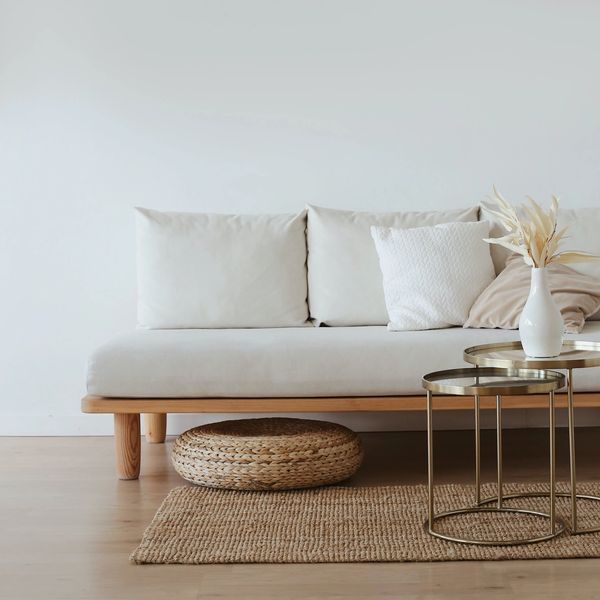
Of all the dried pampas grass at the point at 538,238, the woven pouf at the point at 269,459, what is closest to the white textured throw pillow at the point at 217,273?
the woven pouf at the point at 269,459

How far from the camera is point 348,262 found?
3.88 meters

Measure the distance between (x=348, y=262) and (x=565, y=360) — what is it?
5.11 feet

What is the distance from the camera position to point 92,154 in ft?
14.0

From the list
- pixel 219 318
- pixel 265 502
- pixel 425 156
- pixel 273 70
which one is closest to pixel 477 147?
pixel 425 156

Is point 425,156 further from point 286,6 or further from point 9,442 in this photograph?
point 9,442

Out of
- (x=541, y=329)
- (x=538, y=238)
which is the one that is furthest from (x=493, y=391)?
(x=538, y=238)

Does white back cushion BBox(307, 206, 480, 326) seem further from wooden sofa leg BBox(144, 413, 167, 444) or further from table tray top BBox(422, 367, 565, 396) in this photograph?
table tray top BBox(422, 367, 565, 396)

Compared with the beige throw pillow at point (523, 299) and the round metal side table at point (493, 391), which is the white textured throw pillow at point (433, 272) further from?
the round metal side table at point (493, 391)

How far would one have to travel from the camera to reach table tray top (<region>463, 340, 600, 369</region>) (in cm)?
243

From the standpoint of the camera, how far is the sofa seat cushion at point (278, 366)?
3205 millimetres

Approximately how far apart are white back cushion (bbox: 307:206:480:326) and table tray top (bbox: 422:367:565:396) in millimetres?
1116

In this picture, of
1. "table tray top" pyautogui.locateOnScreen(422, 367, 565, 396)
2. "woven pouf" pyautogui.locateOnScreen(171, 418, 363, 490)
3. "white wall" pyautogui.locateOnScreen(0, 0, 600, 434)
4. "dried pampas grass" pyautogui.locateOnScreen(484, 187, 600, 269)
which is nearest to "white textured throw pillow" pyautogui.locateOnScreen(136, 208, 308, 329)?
"white wall" pyautogui.locateOnScreen(0, 0, 600, 434)

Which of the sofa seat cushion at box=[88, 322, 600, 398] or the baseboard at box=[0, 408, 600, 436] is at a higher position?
the sofa seat cushion at box=[88, 322, 600, 398]

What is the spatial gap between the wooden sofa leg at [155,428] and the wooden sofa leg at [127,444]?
25.7 inches
